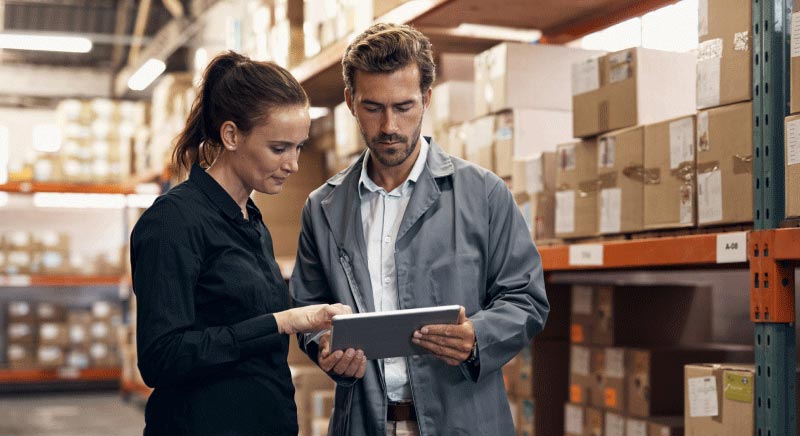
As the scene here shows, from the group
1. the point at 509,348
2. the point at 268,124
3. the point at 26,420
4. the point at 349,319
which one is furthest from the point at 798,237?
the point at 26,420

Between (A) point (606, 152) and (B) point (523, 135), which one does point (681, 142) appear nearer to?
(A) point (606, 152)

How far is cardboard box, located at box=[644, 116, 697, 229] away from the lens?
2.61m

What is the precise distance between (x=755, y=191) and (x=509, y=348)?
33.4 inches

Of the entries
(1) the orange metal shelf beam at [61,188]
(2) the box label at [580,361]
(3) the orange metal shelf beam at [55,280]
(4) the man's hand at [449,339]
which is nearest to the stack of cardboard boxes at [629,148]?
(2) the box label at [580,361]

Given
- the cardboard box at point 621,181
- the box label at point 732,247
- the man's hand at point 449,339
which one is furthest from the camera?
the cardboard box at point 621,181

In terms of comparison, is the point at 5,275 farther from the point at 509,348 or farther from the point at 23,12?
the point at 509,348

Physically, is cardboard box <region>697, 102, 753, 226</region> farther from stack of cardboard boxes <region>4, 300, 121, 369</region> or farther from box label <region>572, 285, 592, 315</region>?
stack of cardboard boxes <region>4, 300, 121, 369</region>

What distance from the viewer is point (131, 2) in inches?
539

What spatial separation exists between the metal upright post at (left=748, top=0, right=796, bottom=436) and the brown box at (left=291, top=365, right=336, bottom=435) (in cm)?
265

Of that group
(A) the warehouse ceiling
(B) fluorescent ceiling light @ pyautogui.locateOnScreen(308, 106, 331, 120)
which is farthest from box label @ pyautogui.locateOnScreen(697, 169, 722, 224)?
(A) the warehouse ceiling

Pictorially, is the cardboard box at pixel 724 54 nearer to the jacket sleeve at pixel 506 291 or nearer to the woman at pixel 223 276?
the jacket sleeve at pixel 506 291

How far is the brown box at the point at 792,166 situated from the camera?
216 centimetres

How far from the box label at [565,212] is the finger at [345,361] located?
4.75 feet

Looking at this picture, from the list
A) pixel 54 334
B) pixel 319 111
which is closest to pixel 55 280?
pixel 54 334
